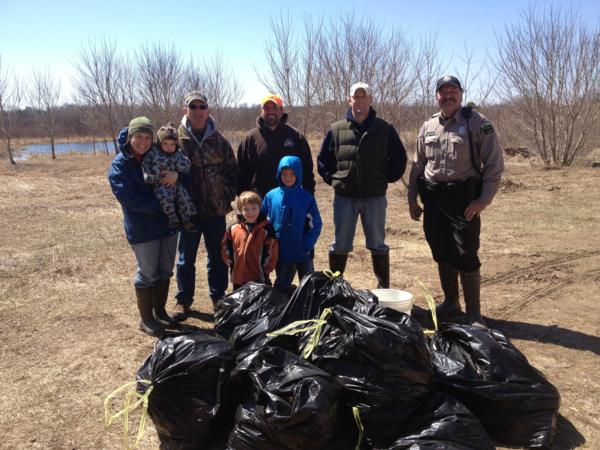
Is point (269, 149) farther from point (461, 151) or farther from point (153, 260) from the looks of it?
point (461, 151)

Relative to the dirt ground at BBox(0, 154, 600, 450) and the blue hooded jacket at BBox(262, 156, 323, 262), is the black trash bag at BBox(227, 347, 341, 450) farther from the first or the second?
the blue hooded jacket at BBox(262, 156, 323, 262)

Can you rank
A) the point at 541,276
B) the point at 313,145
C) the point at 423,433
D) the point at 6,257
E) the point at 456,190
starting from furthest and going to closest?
the point at 313,145
the point at 6,257
the point at 541,276
the point at 456,190
the point at 423,433

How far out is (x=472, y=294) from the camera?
143 inches

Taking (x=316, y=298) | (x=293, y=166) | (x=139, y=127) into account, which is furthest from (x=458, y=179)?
(x=139, y=127)

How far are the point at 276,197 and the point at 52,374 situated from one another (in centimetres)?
202

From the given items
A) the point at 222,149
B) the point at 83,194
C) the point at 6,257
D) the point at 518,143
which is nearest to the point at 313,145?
the point at 518,143

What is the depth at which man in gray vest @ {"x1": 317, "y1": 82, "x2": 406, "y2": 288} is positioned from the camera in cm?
385

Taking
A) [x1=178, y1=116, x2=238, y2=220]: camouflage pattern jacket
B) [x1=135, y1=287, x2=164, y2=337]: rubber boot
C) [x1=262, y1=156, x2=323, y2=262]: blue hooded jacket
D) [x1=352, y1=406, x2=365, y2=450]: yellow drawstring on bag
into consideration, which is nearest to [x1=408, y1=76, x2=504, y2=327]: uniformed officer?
[x1=262, y1=156, x2=323, y2=262]: blue hooded jacket

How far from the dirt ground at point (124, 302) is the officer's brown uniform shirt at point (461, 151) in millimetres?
1282

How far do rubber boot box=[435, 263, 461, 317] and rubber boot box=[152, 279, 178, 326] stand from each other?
2.27 metres

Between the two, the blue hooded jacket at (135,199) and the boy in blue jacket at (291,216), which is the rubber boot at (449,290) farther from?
the blue hooded jacket at (135,199)

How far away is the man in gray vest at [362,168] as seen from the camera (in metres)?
3.85

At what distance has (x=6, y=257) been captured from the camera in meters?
6.02

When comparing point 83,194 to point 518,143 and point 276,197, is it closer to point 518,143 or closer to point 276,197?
point 276,197
